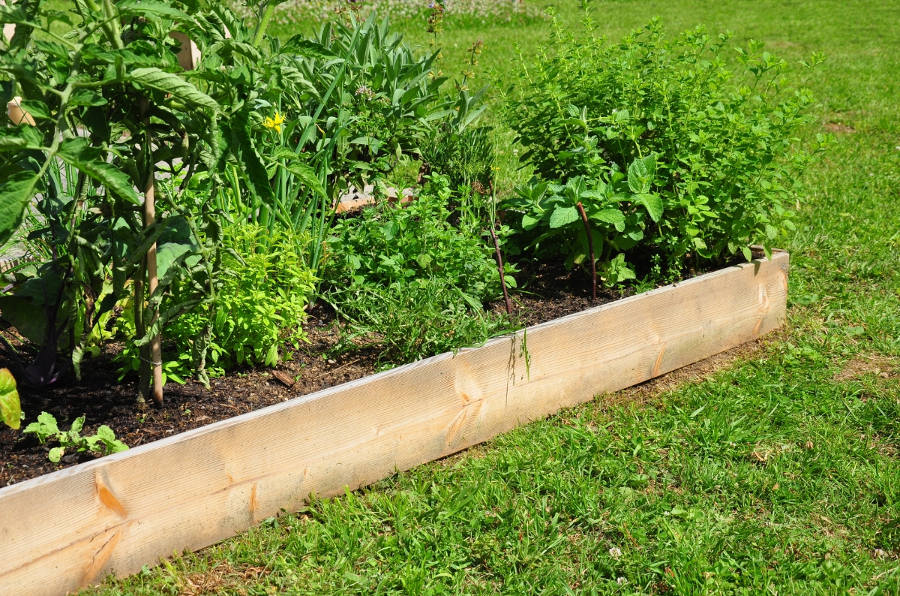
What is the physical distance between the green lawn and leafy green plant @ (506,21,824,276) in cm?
43

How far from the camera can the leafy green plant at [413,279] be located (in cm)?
274

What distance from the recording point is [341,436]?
8.11 feet

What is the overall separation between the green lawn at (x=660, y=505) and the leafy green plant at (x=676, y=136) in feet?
1.40

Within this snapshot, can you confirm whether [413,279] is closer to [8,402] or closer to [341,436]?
[341,436]

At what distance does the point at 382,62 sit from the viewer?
3.84 metres

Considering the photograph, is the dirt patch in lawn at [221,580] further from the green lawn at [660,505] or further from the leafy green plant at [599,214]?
the leafy green plant at [599,214]

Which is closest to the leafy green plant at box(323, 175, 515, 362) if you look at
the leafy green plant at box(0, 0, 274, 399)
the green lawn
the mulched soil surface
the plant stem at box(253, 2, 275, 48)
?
the mulched soil surface

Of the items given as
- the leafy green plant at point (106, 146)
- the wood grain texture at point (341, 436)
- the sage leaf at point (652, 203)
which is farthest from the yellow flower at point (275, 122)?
the sage leaf at point (652, 203)

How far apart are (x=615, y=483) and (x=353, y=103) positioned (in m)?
2.07

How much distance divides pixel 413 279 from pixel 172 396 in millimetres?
1033

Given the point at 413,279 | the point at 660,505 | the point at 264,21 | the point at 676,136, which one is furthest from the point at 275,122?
the point at 660,505

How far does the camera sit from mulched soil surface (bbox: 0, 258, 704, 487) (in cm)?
225

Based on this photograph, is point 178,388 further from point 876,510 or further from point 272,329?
point 876,510

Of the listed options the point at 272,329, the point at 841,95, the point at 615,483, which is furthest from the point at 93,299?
the point at 841,95
